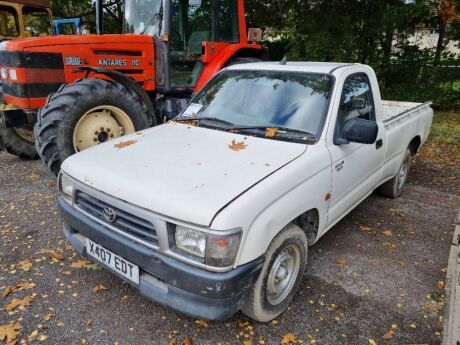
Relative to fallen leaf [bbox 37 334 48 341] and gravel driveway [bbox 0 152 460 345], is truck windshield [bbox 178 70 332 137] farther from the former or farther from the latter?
fallen leaf [bbox 37 334 48 341]

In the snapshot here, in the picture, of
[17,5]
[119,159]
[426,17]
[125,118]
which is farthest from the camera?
[426,17]

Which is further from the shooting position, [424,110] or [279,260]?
[424,110]

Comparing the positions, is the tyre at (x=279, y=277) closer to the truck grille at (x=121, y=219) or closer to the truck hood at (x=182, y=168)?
the truck hood at (x=182, y=168)

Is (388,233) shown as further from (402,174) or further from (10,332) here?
(10,332)

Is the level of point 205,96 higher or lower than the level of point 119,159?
higher

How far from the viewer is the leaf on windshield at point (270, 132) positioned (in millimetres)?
3279

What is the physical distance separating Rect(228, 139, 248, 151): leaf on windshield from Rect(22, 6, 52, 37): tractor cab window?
8.44 metres

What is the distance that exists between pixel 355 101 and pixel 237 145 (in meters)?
1.46

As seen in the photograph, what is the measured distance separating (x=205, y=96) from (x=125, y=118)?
1870 mm

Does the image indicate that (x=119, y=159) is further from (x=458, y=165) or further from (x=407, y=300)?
(x=458, y=165)

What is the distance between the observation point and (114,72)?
212 inches

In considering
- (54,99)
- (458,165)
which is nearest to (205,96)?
(54,99)

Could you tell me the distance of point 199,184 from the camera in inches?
99.5

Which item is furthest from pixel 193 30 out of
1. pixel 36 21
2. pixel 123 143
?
pixel 36 21
